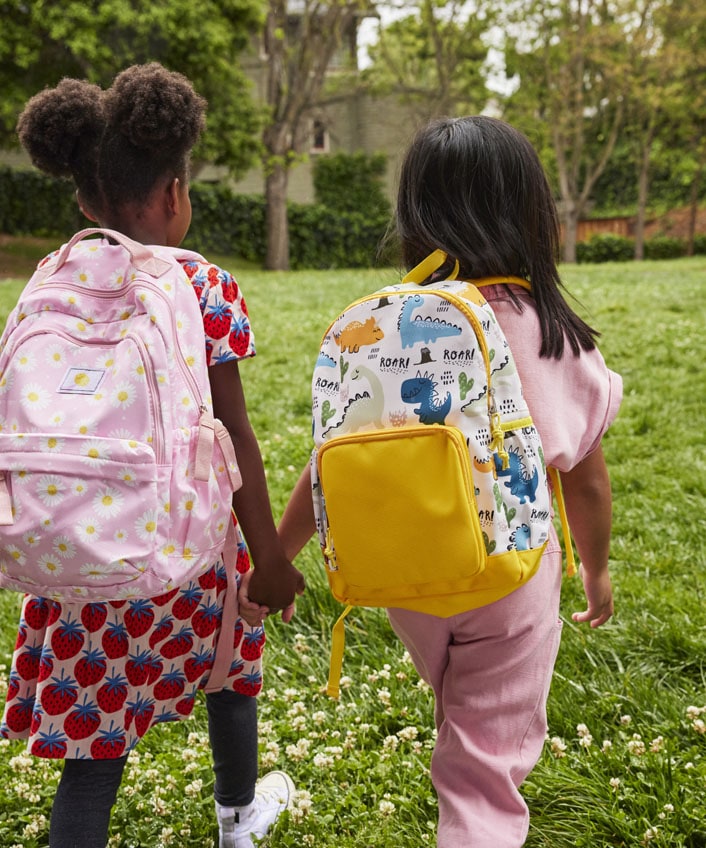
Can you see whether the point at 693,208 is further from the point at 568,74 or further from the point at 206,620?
the point at 206,620

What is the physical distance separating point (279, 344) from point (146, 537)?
6.86m

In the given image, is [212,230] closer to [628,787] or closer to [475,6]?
[475,6]

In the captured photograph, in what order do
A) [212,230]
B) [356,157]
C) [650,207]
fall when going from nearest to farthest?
[212,230]
[356,157]
[650,207]

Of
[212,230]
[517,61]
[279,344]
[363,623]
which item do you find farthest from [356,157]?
[363,623]

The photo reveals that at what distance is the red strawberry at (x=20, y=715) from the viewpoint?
1875mm

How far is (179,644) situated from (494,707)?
0.66 metres

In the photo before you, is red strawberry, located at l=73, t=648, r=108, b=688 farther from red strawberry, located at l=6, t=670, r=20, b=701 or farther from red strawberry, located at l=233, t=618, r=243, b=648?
red strawberry, located at l=233, t=618, r=243, b=648

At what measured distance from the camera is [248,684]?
6.64ft

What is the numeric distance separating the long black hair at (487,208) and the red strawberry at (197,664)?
0.95 m

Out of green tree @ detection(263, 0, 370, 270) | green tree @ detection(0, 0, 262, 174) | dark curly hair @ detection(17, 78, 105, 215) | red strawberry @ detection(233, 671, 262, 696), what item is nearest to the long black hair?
dark curly hair @ detection(17, 78, 105, 215)

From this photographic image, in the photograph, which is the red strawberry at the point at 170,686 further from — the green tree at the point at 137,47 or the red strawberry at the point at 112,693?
the green tree at the point at 137,47

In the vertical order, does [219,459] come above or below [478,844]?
above

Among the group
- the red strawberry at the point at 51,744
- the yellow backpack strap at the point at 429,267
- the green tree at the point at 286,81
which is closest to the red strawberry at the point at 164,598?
the red strawberry at the point at 51,744

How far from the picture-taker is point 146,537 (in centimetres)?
160
